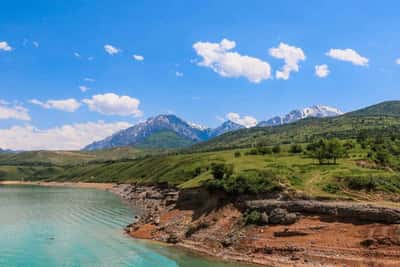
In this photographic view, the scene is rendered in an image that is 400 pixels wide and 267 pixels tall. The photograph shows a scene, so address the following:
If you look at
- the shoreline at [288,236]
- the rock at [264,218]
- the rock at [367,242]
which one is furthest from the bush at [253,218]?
the rock at [367,242]

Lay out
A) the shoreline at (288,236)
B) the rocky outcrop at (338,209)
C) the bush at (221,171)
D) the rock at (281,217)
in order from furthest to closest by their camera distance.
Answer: the bush at (221,171)
the rock at (281,217)
the rocky outcrop at (338,209)
the shoreline at (288,236)

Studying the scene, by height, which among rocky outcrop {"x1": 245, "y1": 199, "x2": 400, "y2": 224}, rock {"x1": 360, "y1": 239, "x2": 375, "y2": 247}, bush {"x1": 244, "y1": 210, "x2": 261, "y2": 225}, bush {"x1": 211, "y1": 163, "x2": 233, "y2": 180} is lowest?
rock {"x1": 360, "y1": 239, "x2": 375, "y2": 247}

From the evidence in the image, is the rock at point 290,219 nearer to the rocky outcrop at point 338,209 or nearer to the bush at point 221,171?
the rocky outcrop at point 338,209

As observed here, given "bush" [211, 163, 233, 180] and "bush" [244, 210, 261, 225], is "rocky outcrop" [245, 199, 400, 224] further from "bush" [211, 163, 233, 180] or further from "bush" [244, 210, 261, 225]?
"bush" [211, 163, 233, 180]

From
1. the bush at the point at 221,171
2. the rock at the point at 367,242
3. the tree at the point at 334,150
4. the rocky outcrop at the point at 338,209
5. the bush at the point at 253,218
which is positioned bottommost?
the rock at the point at 367,242

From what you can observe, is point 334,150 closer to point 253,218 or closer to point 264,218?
point 264,218

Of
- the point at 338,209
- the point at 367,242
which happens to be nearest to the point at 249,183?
the point at 338,209

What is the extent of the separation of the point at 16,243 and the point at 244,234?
35.4m

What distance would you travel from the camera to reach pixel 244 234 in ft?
179

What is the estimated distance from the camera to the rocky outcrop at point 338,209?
154 ft

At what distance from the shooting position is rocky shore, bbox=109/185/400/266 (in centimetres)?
4478

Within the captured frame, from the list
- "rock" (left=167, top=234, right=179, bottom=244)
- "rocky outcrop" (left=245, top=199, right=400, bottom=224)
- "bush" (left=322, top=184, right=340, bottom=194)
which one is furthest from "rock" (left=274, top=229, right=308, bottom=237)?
"rock" (left=167, top=234, right=179, bottom=244)

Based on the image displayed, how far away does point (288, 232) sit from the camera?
51.4 m

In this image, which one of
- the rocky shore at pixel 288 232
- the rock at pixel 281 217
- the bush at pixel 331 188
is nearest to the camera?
the rocky shore at pixel 288 232
